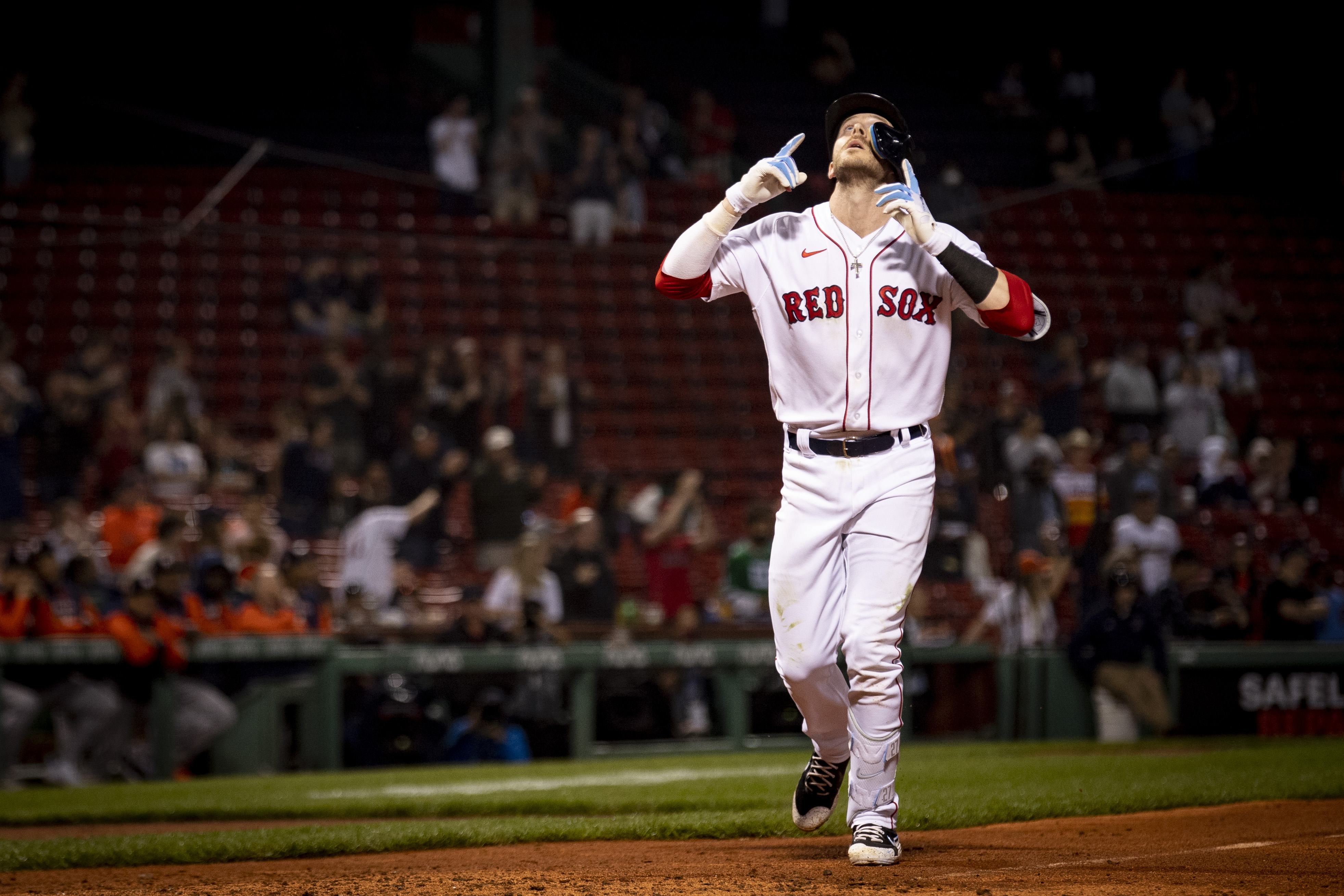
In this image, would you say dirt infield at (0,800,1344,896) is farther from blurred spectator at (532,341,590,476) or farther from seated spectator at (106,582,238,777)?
blurred spectator at (532,341,590,476)

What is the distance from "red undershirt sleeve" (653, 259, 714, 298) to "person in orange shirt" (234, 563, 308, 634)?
576cm

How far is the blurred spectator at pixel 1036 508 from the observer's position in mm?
11117

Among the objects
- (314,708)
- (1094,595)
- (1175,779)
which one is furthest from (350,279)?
(1175,779)

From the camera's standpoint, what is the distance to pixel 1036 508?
446 inches

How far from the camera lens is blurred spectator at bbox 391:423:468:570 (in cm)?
1144

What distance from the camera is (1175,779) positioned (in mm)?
6754

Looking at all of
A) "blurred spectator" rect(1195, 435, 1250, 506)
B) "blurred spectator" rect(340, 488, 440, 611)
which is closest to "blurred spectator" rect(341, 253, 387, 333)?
"blurred spectator" rect(340, 488, 440, 611)

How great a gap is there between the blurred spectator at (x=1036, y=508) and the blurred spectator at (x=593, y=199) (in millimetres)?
5653

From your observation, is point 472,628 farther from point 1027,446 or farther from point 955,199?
point 955,199

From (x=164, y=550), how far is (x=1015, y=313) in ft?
23.3

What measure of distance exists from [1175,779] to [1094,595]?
401 cm

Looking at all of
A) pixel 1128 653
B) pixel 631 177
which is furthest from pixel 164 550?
pixel 631 177

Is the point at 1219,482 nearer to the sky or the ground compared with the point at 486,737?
nearer to the sky

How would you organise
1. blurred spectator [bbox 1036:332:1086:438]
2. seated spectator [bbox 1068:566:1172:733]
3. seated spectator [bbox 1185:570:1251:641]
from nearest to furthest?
1. seated spectator [bbox 1068:566:1172:733]
2. seated spectator [bbox 1185:570:1251:641]
3. blurred spectator [bbox 1036:332:1086:438]
